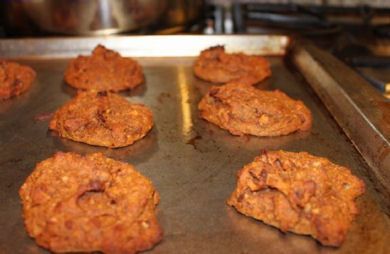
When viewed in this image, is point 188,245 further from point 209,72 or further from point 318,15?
point 318,15

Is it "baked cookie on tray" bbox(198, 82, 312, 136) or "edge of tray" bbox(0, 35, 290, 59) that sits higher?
"edge of tray" bbox(0, 35, 290, 59)

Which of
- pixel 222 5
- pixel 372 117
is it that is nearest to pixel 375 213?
pixel 372 117

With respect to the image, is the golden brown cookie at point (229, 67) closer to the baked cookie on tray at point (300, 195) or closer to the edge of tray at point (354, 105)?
the edge of tray at point (354, 105)

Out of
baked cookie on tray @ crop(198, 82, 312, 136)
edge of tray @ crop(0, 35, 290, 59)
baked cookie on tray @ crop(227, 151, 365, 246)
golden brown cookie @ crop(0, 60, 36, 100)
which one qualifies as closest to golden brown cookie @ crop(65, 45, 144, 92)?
golden brown cookie @ crop(0, 60, 36, 100)

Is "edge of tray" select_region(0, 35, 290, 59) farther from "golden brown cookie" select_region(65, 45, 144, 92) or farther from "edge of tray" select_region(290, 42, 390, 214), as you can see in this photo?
"golden brown cookie" select_region(65, 45, 144, 92)

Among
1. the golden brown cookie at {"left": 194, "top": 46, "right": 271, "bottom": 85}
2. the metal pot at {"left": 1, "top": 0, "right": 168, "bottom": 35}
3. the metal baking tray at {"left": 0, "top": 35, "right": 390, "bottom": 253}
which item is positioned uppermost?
the metal pot at {"left": 1, "top": 0, "right": 168, "bottom": 35}

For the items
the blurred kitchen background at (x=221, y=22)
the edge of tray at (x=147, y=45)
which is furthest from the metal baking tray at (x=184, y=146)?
the blurred kitchen background at (x=221, y=22)
